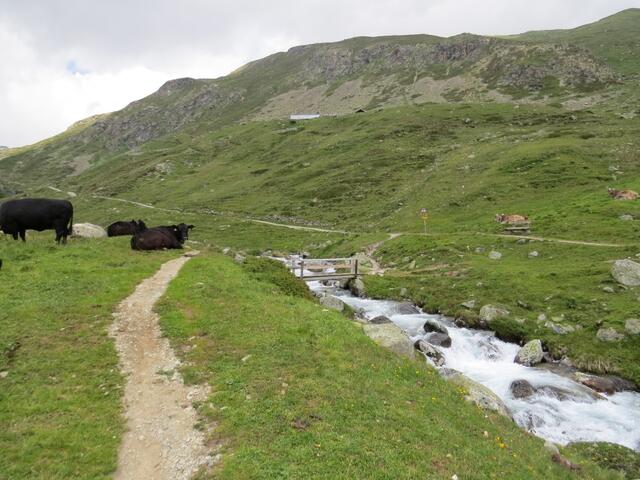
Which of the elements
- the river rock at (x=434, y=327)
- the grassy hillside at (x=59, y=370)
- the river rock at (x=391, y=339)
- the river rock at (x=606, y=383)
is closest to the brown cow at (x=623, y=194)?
the river rock at (x=434, y=327)

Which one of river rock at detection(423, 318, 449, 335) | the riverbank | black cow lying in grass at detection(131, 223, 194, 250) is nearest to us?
the riverbank

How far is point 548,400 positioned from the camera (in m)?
19.3

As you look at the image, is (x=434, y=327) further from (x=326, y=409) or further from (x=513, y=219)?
(x=513, y=219)

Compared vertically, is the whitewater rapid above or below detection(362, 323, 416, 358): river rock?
below

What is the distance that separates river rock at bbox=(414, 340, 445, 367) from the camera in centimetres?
2286

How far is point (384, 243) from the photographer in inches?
2019

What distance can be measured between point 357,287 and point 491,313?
12.8m

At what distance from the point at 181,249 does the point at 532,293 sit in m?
27.3

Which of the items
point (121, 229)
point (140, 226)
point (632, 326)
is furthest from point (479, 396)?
point (121, 229)

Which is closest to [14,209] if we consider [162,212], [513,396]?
[513,396]

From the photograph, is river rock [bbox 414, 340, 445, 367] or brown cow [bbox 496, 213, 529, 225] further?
brown cow [bbox 496, 213, 529, 225]

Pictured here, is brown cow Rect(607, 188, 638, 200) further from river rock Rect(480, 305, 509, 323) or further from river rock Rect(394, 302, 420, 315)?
river rock Rect(394, 302, 420, 315)

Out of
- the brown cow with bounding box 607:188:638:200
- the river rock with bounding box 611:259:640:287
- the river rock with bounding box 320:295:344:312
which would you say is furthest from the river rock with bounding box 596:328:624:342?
the brown cow with bounding box 607:188:638:200

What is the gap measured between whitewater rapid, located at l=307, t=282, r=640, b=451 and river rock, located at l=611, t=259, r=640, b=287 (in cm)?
924
